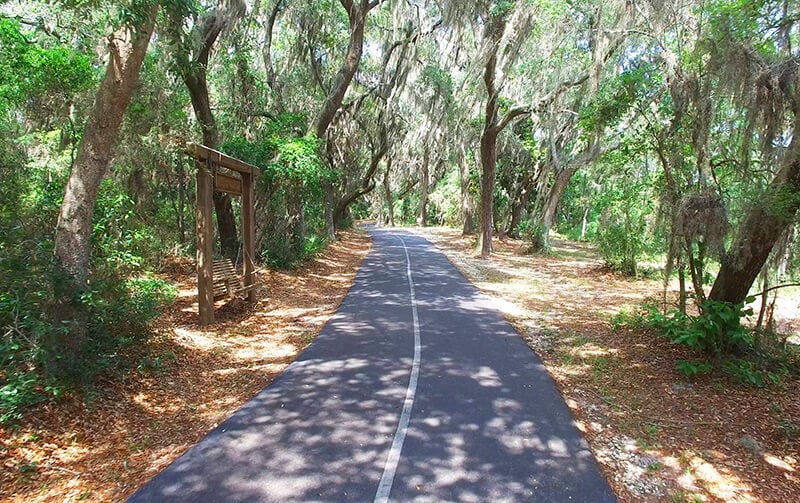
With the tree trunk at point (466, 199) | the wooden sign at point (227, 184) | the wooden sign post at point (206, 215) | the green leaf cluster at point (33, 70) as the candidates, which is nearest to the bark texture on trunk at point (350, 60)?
the wooden sign at point (227, 184)

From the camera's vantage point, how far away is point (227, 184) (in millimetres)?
8672

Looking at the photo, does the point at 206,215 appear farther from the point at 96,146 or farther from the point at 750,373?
the point at 750,373

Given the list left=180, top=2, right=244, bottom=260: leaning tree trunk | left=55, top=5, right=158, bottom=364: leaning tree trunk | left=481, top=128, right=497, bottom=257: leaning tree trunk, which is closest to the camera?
left=55, top=5, right=158, bottom=364: leaning tree trunk

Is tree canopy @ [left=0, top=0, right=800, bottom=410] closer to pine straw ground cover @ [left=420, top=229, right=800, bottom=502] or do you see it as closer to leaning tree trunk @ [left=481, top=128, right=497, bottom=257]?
leaning tree trunk @ [left=481, top=128, right=497, bottom=257]

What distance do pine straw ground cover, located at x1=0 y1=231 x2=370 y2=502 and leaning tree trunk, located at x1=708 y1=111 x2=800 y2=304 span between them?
601cm

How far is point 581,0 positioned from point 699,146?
29.1 feet

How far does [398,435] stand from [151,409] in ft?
8.46

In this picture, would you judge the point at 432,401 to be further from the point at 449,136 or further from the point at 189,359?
the point at 449,136

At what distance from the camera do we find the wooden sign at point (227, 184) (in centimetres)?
820

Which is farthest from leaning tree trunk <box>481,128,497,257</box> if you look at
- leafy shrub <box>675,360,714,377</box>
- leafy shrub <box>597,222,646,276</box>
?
leafy shrub <box>675,360,714,377</box>

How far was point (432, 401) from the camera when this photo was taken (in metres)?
4.96

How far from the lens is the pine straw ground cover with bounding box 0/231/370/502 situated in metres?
3.43

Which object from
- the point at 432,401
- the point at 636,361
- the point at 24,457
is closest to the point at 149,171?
the point at 24,457

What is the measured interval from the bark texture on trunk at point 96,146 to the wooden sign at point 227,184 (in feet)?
9.84
